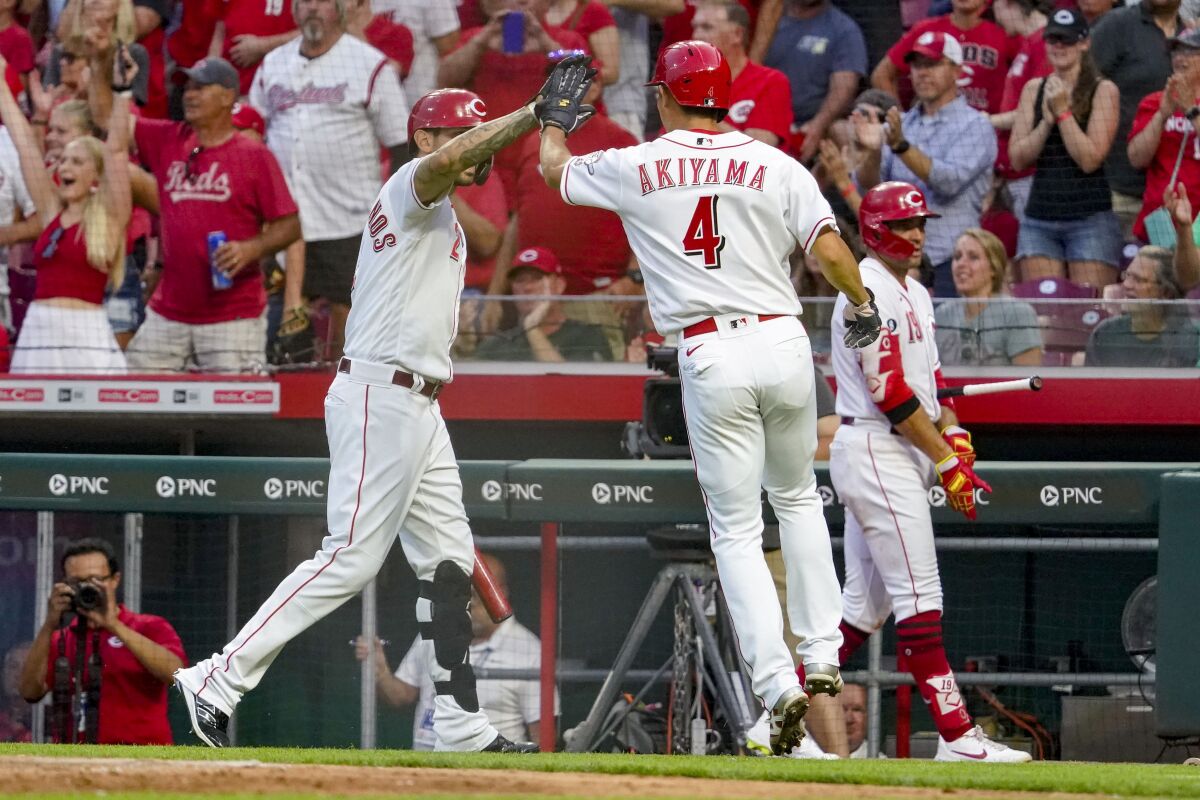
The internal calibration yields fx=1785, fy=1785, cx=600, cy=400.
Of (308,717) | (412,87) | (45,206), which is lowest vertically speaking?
(308,717)

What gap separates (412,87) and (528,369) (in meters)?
1.76

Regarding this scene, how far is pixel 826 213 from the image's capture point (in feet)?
15.4

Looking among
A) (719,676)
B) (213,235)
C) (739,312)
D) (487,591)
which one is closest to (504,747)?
(487,591)

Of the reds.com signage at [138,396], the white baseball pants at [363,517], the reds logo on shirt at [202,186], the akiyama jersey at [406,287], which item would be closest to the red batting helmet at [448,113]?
the akiyama jersey at [406,287]

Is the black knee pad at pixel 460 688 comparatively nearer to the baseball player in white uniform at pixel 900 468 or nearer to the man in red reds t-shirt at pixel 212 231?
the baseball player in white uniform at pixel 900 468

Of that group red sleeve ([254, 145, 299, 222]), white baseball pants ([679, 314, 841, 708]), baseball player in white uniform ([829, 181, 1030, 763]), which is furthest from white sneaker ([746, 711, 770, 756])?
red sleeve ([254, 145, 299, 222])

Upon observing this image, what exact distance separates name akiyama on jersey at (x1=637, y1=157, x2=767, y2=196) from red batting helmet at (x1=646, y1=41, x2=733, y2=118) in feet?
0.61

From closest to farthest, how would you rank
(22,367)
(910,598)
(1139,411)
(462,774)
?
(462,774)
(910,598)
(1139,411)
(22,367)

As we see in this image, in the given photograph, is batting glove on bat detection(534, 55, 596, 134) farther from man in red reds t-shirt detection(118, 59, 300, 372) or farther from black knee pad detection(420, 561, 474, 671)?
man in red reds t-shirt detection(118, 59, 300, 372)

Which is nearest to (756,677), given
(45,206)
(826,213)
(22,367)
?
(826,213)

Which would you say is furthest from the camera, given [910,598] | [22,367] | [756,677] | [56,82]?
[56,82]

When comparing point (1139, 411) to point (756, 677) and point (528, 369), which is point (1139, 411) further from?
point (756, 677)

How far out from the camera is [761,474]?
4773mm

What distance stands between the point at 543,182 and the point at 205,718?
3785mm
